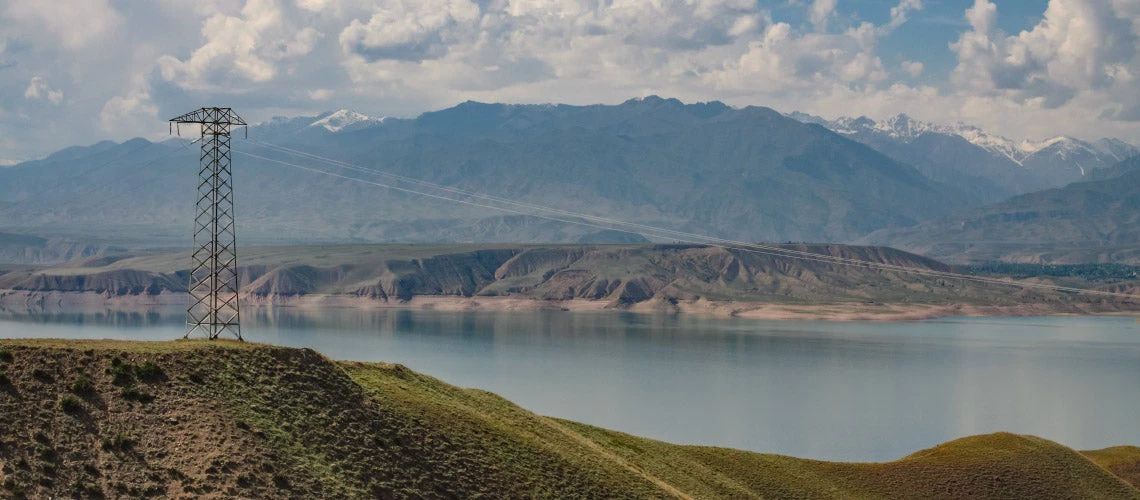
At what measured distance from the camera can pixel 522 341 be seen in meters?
142

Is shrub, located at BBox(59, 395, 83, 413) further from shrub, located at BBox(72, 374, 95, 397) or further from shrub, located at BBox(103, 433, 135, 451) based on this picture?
shrub, located at BBox(103, 433, 135, 451)

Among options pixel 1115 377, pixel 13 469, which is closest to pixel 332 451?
pixel 13 469

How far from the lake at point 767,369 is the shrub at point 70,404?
46.1m

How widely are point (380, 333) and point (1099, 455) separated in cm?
10245

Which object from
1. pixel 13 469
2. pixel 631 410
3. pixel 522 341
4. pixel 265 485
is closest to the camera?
pixel 13 469

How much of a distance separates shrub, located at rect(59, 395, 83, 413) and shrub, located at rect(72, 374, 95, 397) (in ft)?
1.20

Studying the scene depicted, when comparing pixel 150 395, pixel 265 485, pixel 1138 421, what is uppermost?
pixel 150 395

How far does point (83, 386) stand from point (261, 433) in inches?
147

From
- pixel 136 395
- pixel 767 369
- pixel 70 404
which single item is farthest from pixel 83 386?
pixel 767 369

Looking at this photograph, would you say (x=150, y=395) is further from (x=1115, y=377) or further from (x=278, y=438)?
(x=1115, y=377)

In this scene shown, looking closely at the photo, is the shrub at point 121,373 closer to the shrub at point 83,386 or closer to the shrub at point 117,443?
the shrub at point 83,386

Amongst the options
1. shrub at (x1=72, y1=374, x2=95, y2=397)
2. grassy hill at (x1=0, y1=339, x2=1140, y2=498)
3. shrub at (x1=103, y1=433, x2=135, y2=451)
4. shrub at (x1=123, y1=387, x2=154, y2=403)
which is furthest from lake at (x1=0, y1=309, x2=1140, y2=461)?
shrub at (x1=103, y1=433, x2=135, y2=451)

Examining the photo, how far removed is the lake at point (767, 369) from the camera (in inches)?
3039

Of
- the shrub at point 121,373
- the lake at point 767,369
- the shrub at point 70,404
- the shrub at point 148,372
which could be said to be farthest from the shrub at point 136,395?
the lake at point 767,369
